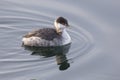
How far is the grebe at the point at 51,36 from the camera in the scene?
48.8 ft

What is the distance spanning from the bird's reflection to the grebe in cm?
12

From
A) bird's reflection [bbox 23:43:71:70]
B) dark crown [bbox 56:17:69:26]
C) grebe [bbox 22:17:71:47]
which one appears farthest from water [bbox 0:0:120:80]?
dark crown [bbox 56:17:69:26]

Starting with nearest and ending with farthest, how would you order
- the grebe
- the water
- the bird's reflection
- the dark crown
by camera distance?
the water → the bird's reflection → the grebe → the dark crown

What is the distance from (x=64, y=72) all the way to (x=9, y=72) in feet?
4.74

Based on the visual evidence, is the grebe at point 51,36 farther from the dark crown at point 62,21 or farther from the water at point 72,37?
the water at point 72,37

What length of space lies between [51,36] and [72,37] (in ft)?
2.18

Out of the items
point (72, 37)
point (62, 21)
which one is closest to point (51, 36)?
point (62, 21)

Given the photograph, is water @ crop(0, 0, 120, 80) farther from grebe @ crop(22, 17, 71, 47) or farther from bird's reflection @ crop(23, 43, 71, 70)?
grebe @ crop(22, 17, 71, 47)

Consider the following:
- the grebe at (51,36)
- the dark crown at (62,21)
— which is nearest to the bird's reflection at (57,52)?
the grebe at (51,36)

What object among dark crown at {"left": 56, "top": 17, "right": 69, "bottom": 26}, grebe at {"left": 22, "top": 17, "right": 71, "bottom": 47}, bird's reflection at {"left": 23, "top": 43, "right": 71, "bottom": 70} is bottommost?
bird's reflection at {"left": 23, "top": 43, "right": 71, "bottom": 70}

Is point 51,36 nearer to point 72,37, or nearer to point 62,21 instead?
point 62,21

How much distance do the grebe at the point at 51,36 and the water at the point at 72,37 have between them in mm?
282

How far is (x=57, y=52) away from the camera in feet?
48.8

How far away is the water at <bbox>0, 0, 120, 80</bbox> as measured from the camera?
43.5 feet
